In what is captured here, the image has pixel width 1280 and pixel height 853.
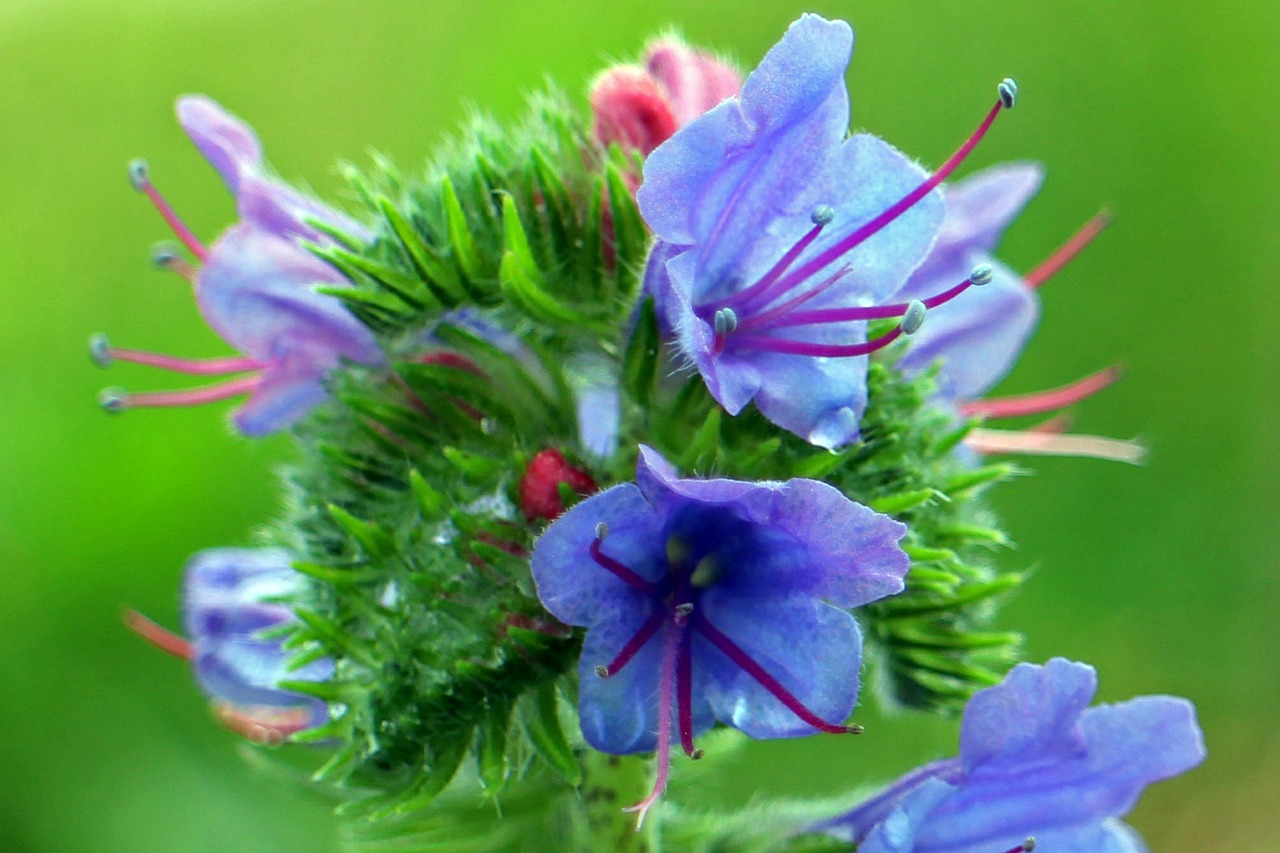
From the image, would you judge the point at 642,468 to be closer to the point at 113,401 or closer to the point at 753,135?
the point at 753,135

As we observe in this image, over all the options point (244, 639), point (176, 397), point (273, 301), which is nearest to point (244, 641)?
point (244, 639)

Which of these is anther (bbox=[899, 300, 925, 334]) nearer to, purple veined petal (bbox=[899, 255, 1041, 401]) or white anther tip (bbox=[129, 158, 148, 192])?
purple veined petal (bbox=[899, 255, 1041, 401])

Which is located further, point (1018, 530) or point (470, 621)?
point (1018, 530)

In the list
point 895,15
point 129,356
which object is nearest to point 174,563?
point 129,356

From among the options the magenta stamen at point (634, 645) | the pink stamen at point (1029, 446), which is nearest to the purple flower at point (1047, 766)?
the magenta stamen at point (634, 645)

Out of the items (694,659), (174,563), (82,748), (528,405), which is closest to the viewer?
(694,659)

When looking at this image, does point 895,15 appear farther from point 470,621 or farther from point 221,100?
point 470,621

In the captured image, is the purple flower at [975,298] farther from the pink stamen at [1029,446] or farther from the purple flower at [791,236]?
the purple flower at [791,236]
